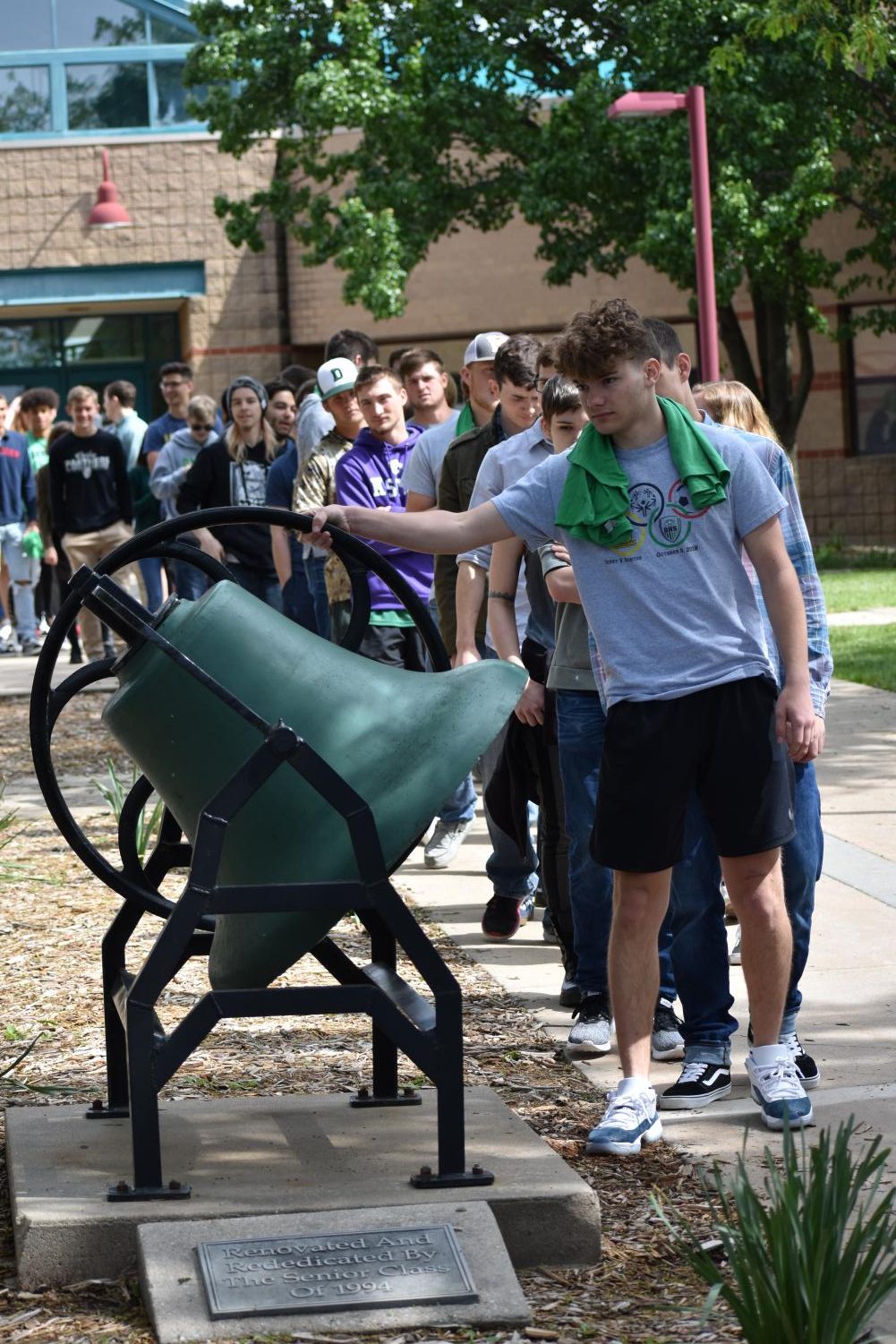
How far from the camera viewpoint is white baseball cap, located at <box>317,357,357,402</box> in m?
8.06

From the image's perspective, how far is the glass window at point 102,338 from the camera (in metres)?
28.0

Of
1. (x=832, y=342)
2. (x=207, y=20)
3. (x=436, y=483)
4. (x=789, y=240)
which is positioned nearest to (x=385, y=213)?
(x=207, y=20)

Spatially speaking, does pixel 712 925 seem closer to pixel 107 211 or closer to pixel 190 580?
pixel 190 580

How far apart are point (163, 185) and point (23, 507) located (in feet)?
38.5

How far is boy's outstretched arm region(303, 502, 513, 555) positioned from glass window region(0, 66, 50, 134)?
24.9 metres

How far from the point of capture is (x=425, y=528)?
418cm

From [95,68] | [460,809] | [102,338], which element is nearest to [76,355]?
[102,338]

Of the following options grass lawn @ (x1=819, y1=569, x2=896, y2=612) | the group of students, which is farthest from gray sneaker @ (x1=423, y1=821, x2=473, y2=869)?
grass lawn @ (x1=819, y1=569, x2=896, y2=612)

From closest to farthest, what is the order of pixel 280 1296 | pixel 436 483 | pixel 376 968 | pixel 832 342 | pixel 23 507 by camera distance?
1. pixel 280 1296
2. pixel 376 968
3. pixel 436 483
4. pixel 23 507
5. pixel 832 342

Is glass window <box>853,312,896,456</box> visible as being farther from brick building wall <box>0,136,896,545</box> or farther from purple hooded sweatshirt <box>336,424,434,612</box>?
purple hooded sweatshirt <box>336,424,434,612</box>

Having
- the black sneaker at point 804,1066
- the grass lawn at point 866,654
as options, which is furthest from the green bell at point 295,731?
the grass lawn at point 866,654

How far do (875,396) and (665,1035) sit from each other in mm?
23620

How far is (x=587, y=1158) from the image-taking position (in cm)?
408

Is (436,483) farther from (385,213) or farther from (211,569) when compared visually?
(385,213)
